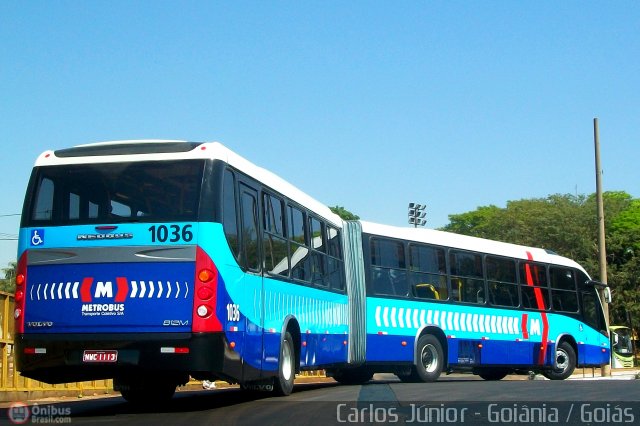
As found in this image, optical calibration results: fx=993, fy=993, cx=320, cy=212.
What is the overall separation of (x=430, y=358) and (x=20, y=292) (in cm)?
1200

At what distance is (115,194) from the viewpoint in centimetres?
1234

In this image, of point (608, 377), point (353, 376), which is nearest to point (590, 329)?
point (608, 377)

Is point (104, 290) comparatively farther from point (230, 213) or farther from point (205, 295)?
point (230, 213)

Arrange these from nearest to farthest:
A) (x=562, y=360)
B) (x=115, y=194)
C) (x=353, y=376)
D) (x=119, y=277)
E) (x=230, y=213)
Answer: (x=119, y=277) < (x=115, y=194) < (x=230, y=213) < (x=353, y=376) < (x=562, y=360)

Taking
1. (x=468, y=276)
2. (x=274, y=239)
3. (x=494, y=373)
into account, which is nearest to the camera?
(x=274, y=239)

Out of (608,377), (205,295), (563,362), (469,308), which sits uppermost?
(205,295)

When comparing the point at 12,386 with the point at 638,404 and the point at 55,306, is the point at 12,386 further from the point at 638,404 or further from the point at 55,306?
the point at 638,404

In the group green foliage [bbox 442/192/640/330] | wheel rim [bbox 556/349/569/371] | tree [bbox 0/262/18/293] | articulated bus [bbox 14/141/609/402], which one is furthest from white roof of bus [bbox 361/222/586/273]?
tree [bbox 0/262/18/293]

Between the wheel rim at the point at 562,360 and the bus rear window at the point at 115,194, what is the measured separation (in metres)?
15.6

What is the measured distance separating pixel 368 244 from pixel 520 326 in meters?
5.34

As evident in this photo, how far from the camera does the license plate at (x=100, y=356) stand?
11.9 metres

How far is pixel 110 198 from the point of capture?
12328 mm

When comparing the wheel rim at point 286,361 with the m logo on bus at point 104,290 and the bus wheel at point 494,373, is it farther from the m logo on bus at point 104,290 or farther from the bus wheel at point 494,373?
the bus wheel at point 494,373

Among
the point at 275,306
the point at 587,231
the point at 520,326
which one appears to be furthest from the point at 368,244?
the point at 587,231
